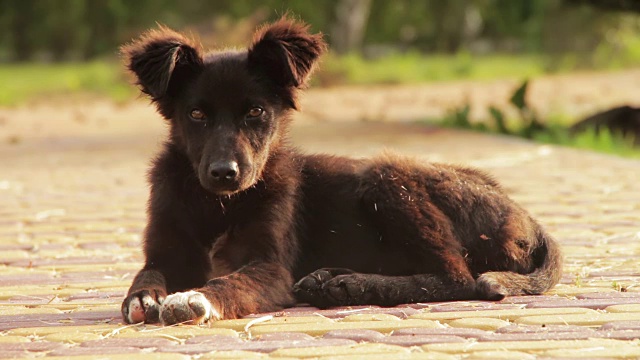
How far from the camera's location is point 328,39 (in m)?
33.8

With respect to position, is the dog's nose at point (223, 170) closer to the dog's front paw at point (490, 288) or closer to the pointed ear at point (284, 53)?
the pointed ear at point (284, 53)

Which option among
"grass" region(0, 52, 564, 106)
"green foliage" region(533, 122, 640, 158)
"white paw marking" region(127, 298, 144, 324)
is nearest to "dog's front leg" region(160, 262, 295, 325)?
"white paw marking" region(127, 298, 144, 324)

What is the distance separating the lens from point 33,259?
6637 mm

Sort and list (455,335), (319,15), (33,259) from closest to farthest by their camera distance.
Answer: (455,335) < (33,259) < (319,15)

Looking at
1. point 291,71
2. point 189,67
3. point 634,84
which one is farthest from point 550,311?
point 634,84

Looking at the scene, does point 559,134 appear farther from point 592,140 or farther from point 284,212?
point 284,212

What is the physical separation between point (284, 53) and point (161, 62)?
2.09 feet

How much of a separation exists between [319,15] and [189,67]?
34.2 m

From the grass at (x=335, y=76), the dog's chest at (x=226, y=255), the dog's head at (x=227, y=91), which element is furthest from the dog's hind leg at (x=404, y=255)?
the grass at (x=335, y=76)

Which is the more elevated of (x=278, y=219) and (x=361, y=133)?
(x=361, y=133)

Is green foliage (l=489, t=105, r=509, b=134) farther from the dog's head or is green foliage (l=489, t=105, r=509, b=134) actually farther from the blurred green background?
the blurred green background

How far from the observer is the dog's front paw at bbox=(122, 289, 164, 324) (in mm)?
4629

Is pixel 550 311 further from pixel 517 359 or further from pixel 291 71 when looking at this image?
pixel 291 71

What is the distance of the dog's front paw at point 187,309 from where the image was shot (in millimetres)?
4535
